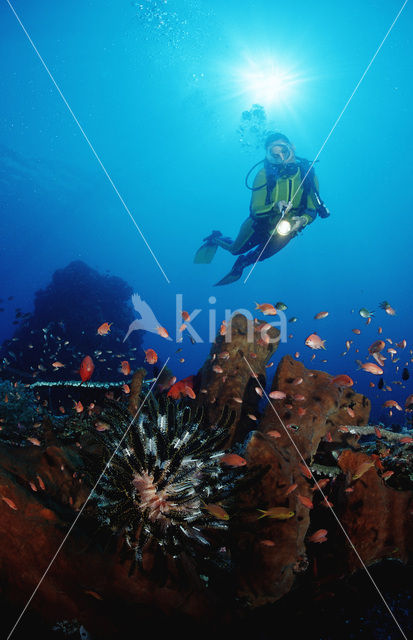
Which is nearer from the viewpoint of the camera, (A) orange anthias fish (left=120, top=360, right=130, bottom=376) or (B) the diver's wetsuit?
(A) orange anthias fish (left=120, top=360, right=130, bottom=376)

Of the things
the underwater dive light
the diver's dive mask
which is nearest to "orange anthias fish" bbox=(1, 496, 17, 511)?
the underwater dive light

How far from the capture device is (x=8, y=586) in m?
2.15

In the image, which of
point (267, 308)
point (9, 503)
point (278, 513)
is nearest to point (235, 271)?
point (267, 308)

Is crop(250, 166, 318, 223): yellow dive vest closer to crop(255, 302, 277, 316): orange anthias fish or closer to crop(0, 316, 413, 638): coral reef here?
crop(255, 302, 277, 316): orange anthias fish

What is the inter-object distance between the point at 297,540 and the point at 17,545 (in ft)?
8.14

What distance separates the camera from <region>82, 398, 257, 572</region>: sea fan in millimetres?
2271

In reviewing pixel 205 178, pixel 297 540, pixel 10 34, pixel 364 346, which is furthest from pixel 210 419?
pixel 364 346

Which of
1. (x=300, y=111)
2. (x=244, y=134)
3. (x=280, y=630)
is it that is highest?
(x=244, y=134)

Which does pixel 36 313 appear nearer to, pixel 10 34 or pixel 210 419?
pixel 210 419

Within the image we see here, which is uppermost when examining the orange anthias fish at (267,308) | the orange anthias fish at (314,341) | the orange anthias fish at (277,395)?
the orange anthias fish at (267,308)

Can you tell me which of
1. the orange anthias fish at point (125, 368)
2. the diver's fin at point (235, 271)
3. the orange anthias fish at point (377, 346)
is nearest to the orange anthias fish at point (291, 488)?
the orange anthias fish at point (125, 368)

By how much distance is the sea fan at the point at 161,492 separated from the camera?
227 centimetres

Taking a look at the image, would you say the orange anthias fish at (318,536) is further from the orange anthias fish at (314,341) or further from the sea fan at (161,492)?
the orange anthias fish at (314,341)

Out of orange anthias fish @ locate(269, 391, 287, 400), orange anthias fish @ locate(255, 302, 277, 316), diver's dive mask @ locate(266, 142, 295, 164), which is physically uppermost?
diver's dive mask @ locate(266, 142, 295, 164)
